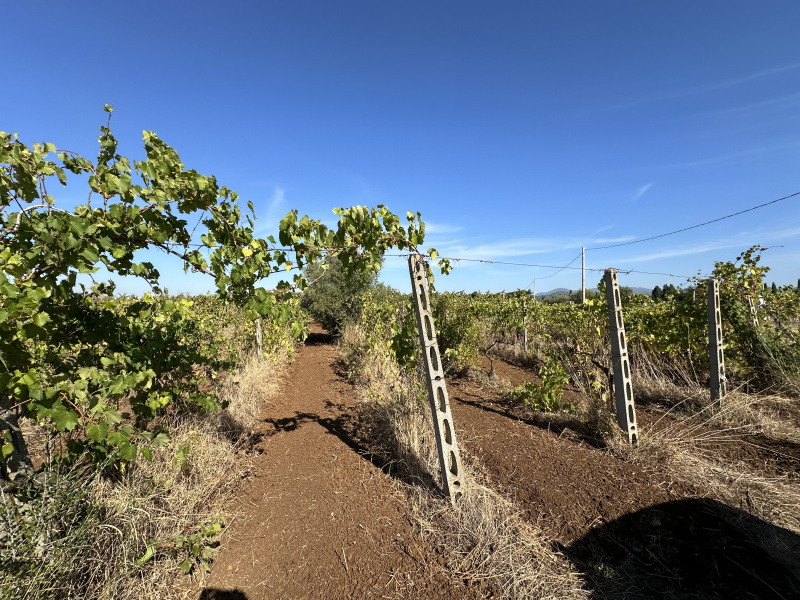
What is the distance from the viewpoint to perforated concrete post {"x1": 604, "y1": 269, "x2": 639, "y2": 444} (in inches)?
165

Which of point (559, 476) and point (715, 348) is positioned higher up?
point (715, 348)

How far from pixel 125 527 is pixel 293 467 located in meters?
1.89

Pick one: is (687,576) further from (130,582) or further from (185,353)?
(185,353)

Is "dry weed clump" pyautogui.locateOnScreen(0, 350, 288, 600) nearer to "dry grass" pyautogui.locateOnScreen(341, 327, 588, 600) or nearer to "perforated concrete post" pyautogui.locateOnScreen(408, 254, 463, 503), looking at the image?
"dry grass" pyautogui.locateOnScreen(341, 327, 588, 600)

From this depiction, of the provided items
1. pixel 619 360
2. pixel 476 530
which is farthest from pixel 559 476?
pixel 619 360

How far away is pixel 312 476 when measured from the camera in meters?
3.96

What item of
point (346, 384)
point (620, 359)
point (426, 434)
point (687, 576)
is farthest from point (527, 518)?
point (346, 384)

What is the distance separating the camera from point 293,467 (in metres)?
4.20

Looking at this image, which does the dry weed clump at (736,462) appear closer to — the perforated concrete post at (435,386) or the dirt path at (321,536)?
the perforated concrete post at (435,386)

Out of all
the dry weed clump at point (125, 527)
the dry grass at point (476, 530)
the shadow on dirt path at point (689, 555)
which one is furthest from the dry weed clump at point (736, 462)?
the dry weed clump at point (125, 527)

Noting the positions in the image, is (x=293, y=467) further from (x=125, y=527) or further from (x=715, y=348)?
(x=715, y=348)

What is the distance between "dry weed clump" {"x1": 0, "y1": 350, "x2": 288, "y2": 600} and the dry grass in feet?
6.06

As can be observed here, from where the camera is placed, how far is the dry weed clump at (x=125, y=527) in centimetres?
186

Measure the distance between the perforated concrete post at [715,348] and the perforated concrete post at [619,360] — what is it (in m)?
2.15
